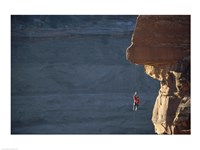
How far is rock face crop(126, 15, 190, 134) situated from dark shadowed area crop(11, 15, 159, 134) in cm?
46

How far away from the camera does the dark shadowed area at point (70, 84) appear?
8.14 metres

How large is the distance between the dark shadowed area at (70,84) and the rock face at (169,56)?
0.46 meters

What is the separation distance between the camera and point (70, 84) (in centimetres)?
1252

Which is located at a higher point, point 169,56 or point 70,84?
point 169,56

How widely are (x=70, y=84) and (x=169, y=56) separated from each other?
173 inches

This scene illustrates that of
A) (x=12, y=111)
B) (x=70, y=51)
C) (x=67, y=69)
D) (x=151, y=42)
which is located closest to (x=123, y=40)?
(x=70, y=51)

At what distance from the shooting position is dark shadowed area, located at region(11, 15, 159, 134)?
8.14 meters

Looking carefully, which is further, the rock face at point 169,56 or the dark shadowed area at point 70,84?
the dark shadowed area at point 70,84

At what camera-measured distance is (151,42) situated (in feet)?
27.7

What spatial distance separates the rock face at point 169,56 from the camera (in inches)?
316

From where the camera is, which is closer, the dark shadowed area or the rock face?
the rock face
